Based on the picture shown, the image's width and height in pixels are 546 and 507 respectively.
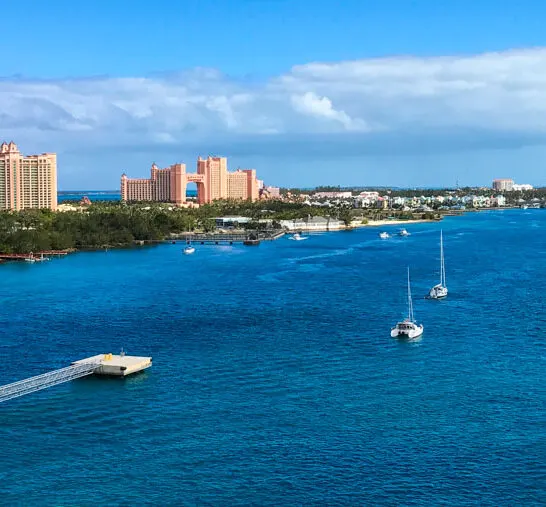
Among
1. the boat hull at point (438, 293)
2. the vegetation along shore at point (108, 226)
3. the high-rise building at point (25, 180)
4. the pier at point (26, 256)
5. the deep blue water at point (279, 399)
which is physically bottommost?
the deep blue water at point (279, 399)

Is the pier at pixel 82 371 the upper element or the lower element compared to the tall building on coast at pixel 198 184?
lower

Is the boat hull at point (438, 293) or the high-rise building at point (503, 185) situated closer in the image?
the boat hull at point (438, 293)

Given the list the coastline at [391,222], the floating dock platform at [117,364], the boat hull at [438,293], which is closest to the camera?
the floating dock platform at [117,364]

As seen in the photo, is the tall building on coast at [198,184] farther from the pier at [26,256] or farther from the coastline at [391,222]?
the pier at [26,256]

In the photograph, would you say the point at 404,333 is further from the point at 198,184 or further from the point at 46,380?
the point at 198,184

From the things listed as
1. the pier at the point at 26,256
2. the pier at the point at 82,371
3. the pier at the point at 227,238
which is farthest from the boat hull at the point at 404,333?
the pier at the point at 227,238

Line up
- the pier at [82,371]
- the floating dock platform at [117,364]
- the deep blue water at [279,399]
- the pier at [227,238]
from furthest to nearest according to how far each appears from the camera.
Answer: the pier at [227,238] < the floating dock platform at [117,364] < the pier at [82,371] < the deep blue water at [279,399]

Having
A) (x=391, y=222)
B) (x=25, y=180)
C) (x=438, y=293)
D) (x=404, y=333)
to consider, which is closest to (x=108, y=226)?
(x=25, y=180)

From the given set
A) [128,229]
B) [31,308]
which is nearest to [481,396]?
[31,308]

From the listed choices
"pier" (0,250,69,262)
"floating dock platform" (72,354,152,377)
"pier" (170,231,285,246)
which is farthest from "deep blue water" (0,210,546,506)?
"pier" (170,231,285,246)
